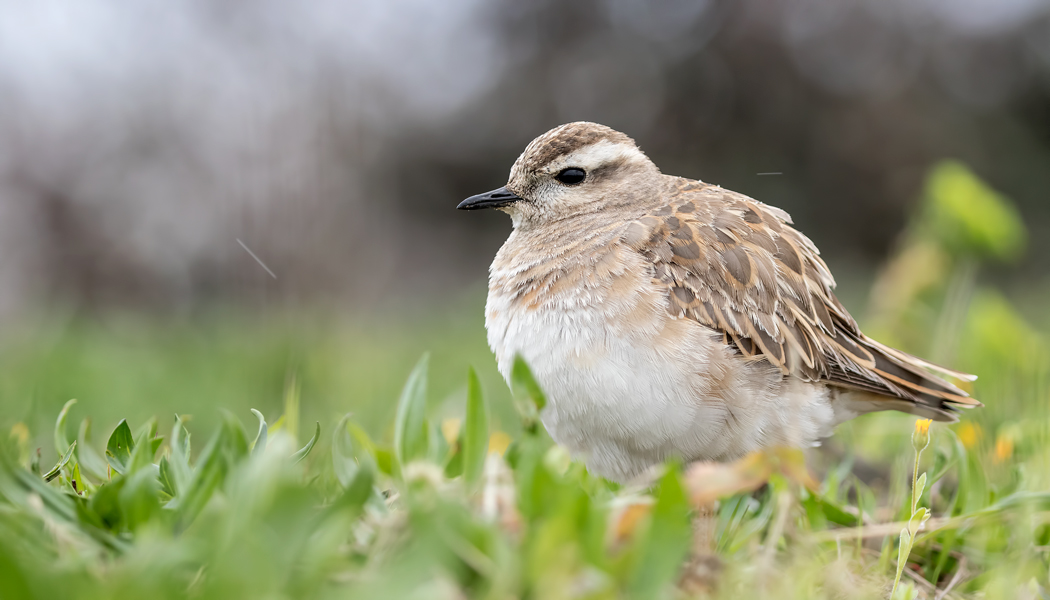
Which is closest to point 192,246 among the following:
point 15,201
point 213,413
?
point 15,201

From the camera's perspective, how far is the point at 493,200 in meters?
4.36

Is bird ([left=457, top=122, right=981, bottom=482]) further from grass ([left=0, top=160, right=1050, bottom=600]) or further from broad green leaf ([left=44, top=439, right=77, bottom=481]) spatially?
broad green leaf ([left=44, top=439, right=77, bottom=481])

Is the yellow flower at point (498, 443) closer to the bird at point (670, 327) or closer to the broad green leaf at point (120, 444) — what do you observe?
the bird at point (670, 327)

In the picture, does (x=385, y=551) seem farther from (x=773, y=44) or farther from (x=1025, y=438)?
(x=773, y=44)

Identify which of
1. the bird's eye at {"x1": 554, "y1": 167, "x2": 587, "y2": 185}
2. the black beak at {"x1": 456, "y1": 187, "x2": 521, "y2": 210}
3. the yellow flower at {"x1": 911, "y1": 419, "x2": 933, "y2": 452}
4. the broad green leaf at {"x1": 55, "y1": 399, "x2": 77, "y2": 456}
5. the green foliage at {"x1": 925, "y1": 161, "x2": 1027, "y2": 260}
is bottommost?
the green foliage at {"x1": 925, "y1": 161, "x2": 1027, "y2": 260}

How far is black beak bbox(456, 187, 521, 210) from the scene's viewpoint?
4.35 m

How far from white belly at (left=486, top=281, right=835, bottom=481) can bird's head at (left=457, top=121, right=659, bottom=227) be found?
958mm

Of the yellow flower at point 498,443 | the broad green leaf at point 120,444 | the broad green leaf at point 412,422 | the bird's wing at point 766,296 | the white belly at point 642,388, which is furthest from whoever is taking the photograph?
the yellow flower at point 498,443

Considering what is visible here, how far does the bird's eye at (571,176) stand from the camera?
14.1 ft

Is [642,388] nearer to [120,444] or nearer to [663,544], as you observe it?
[663,544]

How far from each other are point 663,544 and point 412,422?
946 mm

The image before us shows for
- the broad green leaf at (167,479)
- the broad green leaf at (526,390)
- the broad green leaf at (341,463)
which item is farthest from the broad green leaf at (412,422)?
the broad green leaf at (167,479)

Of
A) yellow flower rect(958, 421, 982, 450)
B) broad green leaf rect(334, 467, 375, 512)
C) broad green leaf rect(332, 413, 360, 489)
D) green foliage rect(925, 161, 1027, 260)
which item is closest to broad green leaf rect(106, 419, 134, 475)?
broad green leaf rect(332, 413, 360, 489)

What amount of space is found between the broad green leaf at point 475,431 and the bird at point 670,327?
93 cm
